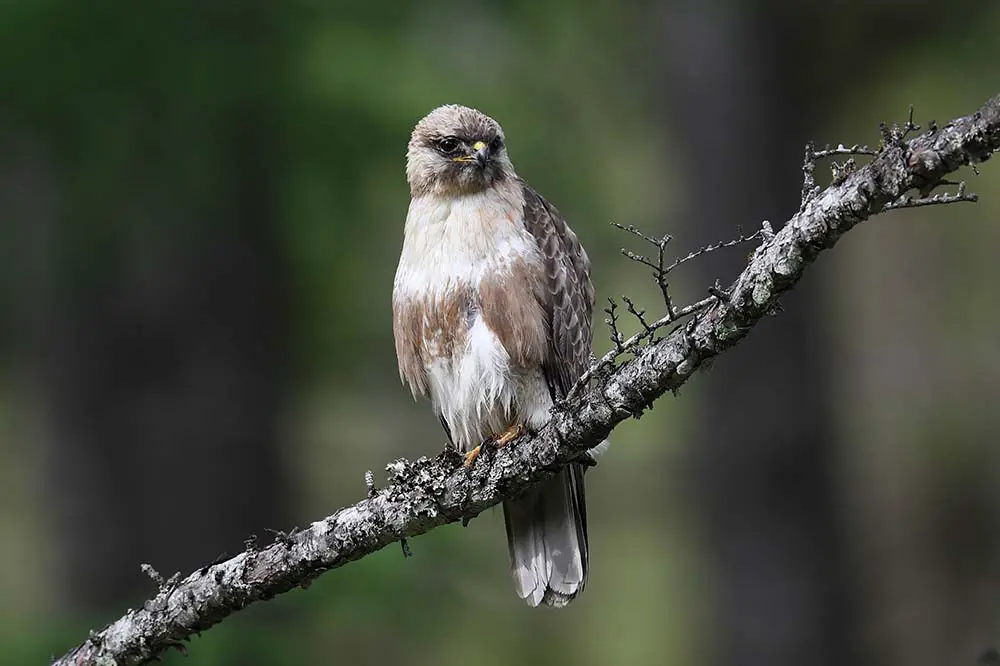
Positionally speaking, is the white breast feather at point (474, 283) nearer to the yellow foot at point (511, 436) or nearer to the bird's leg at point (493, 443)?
the yellow foot at point (511, 436)

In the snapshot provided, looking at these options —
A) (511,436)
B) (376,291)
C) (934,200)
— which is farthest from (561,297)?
(376,291)

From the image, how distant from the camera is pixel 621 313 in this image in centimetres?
970

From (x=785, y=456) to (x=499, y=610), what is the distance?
2386 mm

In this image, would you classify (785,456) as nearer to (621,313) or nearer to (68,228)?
(621,313)

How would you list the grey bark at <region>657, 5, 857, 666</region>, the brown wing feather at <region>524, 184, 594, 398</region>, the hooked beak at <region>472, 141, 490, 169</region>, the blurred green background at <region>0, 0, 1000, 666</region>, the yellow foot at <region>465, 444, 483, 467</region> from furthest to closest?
1. the grey bark at <region>657, 5, 857, 666</region>
2. the blurred green background at <region>0, 0, 1000, 666</region>
3. the hooked beak at <region>472, 141, 490, 169</region>
4. the brown wing feather at <region>524, 184, 594, 398</region>
5. the yellow foot at <region>465, 444, 483, 467</region>

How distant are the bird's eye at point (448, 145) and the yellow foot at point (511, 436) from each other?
1230 mm

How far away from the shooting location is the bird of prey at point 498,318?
15.6ft

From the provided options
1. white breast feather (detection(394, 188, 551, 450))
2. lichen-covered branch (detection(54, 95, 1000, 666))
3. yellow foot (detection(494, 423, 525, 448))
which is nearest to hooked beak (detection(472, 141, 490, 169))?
white breast feather (detection(394, 188, 551, 450))

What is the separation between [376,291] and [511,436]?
16.9ft

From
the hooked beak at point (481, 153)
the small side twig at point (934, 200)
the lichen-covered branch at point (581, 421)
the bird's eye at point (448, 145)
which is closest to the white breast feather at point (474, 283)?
the hooked beak at point (481, 153)

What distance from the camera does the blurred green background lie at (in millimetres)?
6992

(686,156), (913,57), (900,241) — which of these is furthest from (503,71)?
(900,241)

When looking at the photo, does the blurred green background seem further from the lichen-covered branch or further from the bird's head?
the bird's head

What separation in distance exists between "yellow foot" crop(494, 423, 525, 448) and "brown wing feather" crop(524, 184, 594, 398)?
0.91 feet
